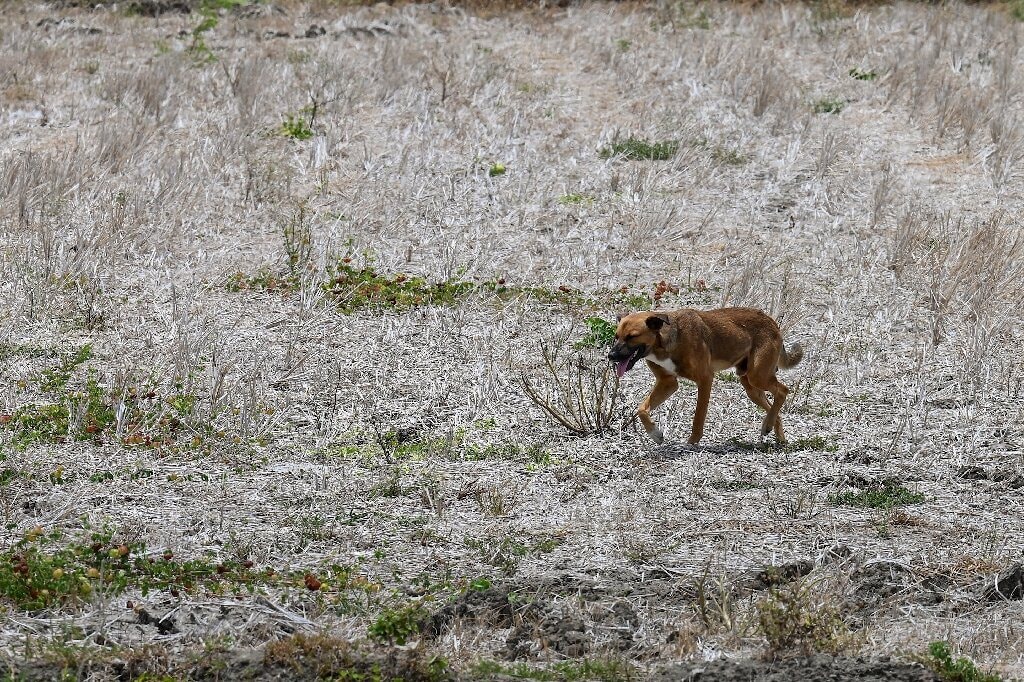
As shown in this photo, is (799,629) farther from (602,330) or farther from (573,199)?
(573,199)

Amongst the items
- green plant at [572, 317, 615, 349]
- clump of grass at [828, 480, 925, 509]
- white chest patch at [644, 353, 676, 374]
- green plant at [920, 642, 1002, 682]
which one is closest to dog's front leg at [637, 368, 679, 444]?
white chest patch at [644, 353, 676, 374]

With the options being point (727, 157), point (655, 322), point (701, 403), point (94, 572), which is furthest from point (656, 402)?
point (727, 157)

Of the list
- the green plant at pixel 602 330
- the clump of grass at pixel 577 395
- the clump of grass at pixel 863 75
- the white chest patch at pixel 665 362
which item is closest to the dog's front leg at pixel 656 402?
the white chest patch at pixel 665 362

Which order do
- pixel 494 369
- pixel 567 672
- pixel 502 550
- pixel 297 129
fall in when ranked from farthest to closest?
1. pixel 297 129
2. pixel 494 369
3. pixel 502 550
4. pixel 567 672

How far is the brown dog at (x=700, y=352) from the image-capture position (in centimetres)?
775

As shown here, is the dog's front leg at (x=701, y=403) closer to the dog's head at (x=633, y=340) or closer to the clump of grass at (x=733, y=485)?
the dog's head at (x=633, y=340)

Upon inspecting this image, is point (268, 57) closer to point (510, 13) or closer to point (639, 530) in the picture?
point (510, 13)

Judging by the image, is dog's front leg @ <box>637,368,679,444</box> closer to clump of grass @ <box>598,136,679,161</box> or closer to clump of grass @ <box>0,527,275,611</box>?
clump of grass @ <box>0,527,275,611</box>

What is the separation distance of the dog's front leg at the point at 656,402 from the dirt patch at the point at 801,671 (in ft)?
9.36

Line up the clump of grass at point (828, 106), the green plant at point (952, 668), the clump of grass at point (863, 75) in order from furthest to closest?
1. the clump of grass at point (863, 75)
2. the clump of grass at point (828, 106)
3. the green plant at point (952, 668)

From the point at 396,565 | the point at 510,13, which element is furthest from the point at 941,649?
the point at 510,13

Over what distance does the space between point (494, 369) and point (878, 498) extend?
9.90ft

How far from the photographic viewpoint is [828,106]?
54.5 ft

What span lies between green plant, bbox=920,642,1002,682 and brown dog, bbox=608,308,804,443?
2.89 m
